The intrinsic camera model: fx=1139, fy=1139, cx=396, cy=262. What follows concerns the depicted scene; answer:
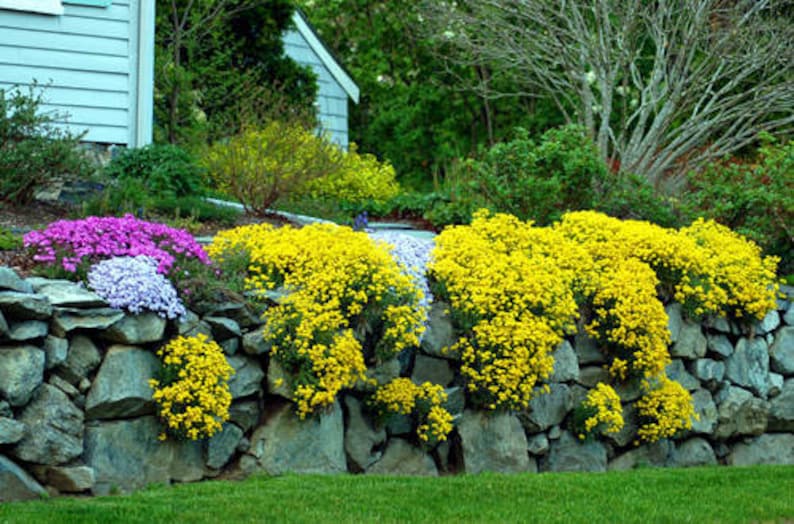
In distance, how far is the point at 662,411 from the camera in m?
8.49

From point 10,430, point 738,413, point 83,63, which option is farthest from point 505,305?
point 83,63

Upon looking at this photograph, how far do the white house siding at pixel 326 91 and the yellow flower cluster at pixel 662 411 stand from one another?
10.7 meters

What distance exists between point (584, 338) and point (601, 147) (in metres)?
5.45

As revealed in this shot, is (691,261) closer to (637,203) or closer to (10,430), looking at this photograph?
(637,203)

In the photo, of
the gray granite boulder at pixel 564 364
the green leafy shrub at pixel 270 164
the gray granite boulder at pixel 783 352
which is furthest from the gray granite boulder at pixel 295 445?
the gray granite boulder at pixel 783 352

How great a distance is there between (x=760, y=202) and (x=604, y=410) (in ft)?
12.2

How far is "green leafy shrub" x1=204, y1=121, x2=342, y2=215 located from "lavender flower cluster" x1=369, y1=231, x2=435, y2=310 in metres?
1.86

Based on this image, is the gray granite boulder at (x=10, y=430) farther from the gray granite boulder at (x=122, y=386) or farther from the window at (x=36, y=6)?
the window at (x=36, y=6)

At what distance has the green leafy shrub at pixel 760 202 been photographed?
35.1 ft

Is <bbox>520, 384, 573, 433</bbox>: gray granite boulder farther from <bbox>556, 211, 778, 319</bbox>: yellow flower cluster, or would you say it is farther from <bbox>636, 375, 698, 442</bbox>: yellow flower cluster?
<bbox>556, 211, 778, 319</bbox>: yellow flower cluster

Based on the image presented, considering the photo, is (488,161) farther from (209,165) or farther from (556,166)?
(209,165)

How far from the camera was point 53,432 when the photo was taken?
242 inches

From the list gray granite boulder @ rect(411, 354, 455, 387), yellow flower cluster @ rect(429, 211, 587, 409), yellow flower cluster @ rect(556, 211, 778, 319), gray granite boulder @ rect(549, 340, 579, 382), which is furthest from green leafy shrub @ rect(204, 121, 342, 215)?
gray granite boulder @ rect(549, 340, 579, 382)

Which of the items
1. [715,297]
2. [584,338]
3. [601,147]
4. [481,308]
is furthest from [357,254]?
[601,147]
